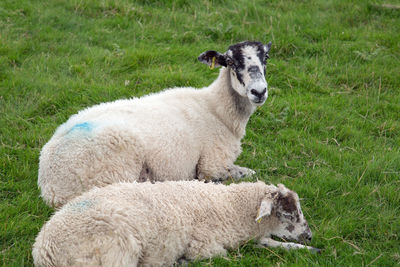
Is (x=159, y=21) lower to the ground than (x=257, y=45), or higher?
lower

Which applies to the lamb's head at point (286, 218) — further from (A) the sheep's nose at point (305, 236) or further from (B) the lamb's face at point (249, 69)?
(B) the lamb's face at point (249, 69)

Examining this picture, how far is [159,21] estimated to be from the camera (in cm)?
905

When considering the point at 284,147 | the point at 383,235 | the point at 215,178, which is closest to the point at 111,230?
the point at 215,178

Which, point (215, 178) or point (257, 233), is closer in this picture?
point (257, 233)

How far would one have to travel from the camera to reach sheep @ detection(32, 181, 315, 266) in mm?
3615

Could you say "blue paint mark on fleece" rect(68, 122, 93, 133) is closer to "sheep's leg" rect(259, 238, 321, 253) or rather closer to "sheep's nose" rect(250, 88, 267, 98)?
"sheep's nose" rect(250, 88, 267, 98)

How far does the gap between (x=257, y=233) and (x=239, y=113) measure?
201 cm

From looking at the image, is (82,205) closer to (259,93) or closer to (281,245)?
(281,245)

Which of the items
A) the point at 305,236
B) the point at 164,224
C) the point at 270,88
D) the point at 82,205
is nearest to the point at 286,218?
the point at 305,236

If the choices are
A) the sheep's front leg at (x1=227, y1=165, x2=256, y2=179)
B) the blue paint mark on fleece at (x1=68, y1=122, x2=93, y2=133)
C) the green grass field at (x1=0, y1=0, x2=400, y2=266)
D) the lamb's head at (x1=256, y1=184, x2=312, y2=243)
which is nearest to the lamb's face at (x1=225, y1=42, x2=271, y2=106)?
the sheep's front leg at (x1=227, y1=165, x2=256, y2=179)

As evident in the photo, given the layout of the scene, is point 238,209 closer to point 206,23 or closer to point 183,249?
point 183,249

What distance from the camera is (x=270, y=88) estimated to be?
764cm

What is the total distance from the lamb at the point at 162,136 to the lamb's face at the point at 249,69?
0.01 metres

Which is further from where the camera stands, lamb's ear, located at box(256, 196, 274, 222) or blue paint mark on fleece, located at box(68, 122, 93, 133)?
blue paint mark on fleece, located at box(68, 122, 93, 133)
